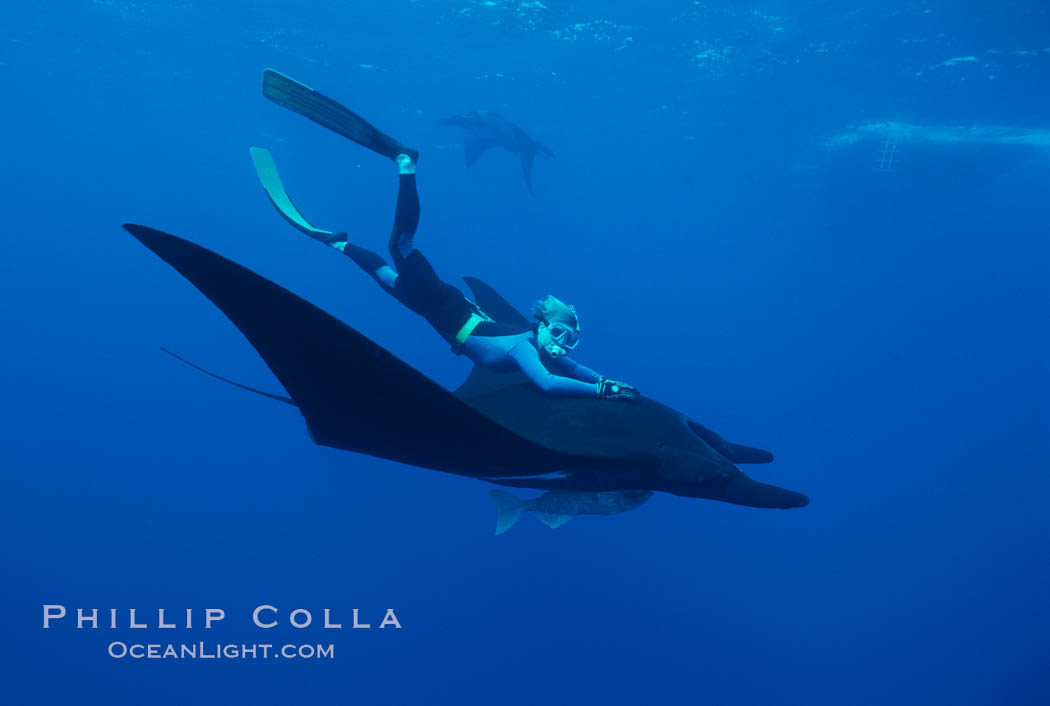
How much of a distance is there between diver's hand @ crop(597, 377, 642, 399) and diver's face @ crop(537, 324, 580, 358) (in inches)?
21.8

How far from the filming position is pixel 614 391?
13.9 feet

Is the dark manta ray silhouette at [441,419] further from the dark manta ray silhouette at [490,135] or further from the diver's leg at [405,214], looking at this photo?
the dark manta ray silhouette at [490,135]

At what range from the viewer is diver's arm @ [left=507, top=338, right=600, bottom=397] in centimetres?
431

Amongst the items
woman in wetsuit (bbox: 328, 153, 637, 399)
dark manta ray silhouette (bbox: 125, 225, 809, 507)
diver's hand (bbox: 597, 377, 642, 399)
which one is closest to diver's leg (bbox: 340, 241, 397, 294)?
woman in wetsuit (bbox: 328, 153, 637, 399)

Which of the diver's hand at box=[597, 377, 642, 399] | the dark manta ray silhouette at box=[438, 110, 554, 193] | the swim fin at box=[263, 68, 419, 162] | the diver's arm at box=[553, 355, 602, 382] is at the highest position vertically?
the dark manta ray silhouette at box=[438, 110, 554, 193]

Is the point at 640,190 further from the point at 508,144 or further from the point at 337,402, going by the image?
the point at 337,402

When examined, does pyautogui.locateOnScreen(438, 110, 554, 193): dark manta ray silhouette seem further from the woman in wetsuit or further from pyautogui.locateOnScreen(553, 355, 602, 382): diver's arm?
pyautogui.locateOnScreen(553, 355, 602, 382): diver's arm

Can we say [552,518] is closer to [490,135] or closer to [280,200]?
[280,200]

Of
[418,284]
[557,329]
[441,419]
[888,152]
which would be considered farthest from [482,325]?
[888,152]

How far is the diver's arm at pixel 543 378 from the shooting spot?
4309mm

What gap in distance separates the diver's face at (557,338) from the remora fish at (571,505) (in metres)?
1.29

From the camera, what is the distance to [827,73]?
62.8ft

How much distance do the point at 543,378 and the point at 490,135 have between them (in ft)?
57.6

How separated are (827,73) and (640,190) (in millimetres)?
21450
